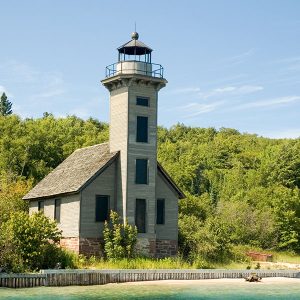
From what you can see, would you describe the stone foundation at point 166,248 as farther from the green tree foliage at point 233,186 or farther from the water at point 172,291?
the water at point 172,291

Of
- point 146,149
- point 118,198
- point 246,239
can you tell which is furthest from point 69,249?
point 246,239

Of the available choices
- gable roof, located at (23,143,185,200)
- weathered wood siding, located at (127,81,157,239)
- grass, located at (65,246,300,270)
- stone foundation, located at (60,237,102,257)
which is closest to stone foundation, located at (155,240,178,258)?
grass, located at (65,246,300,270)

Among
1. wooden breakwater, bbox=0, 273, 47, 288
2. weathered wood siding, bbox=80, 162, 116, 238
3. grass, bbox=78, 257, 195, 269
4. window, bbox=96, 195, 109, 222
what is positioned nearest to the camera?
wooden breakwater, bbox=0, 273, 47, 288

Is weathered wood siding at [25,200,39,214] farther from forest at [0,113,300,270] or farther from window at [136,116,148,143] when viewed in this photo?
window at [136,116,148,143]

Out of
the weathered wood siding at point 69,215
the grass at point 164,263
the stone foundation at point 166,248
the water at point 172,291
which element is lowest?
the water at point 172,291

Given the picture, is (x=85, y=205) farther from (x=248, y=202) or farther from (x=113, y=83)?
(x=248, y=202)

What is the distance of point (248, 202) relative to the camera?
228 feet

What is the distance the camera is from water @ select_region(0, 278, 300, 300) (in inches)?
1153

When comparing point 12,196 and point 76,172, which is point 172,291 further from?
point 12,196

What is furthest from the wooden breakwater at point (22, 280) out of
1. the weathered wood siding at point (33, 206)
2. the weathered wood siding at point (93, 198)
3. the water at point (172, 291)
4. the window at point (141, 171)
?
the weathered wood siding at point (33, 206)

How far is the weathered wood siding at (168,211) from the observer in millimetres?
43625

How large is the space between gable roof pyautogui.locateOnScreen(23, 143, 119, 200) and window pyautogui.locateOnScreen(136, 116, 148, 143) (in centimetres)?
179

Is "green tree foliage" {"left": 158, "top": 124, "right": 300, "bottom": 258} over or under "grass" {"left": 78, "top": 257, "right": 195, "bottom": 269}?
over

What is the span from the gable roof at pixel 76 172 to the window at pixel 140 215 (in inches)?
128
